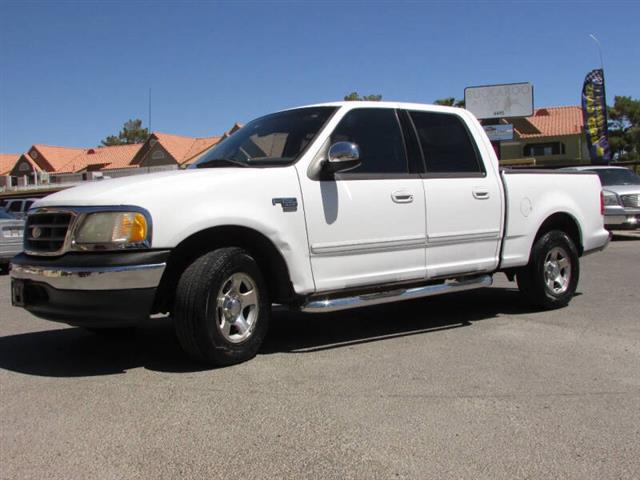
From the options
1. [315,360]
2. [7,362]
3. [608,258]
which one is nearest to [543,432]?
[315,360]

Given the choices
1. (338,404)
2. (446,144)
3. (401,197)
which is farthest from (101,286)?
(446,144)

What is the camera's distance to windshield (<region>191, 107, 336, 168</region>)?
5.26 metres

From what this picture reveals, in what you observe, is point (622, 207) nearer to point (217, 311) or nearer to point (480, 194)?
point (480, 194)

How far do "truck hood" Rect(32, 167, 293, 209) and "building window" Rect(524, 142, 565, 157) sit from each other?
47084mm

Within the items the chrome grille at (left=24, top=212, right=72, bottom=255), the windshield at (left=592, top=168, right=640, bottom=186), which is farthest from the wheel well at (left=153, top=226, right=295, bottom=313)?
the windshield at (left=592, top=168, right=640, bottom=186)

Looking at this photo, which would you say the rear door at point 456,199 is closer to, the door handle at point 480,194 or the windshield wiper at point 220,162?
the door handle at point 480,194

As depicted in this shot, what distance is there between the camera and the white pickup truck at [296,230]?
14.1 ft

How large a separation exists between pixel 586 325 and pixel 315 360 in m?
2.84

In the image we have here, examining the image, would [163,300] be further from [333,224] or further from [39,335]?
[39,335]

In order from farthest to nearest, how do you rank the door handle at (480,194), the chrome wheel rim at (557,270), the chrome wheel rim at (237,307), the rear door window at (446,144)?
the chrome wheel rim at (557,270) < the door handle at (480,194) < the rear door window at (446,144) < the chrome wheel rim at (237,307)

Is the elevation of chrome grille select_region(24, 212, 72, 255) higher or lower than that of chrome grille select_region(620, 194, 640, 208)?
higher

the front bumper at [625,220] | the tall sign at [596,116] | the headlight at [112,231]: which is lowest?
the front bumper at [625,220]

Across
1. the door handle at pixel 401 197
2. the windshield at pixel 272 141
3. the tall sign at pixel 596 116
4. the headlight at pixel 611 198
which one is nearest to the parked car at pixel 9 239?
the windshield at pixel 272 141

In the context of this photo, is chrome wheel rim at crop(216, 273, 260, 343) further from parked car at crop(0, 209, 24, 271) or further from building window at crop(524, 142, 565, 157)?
building window at crop(524, 142, 565, 157)
